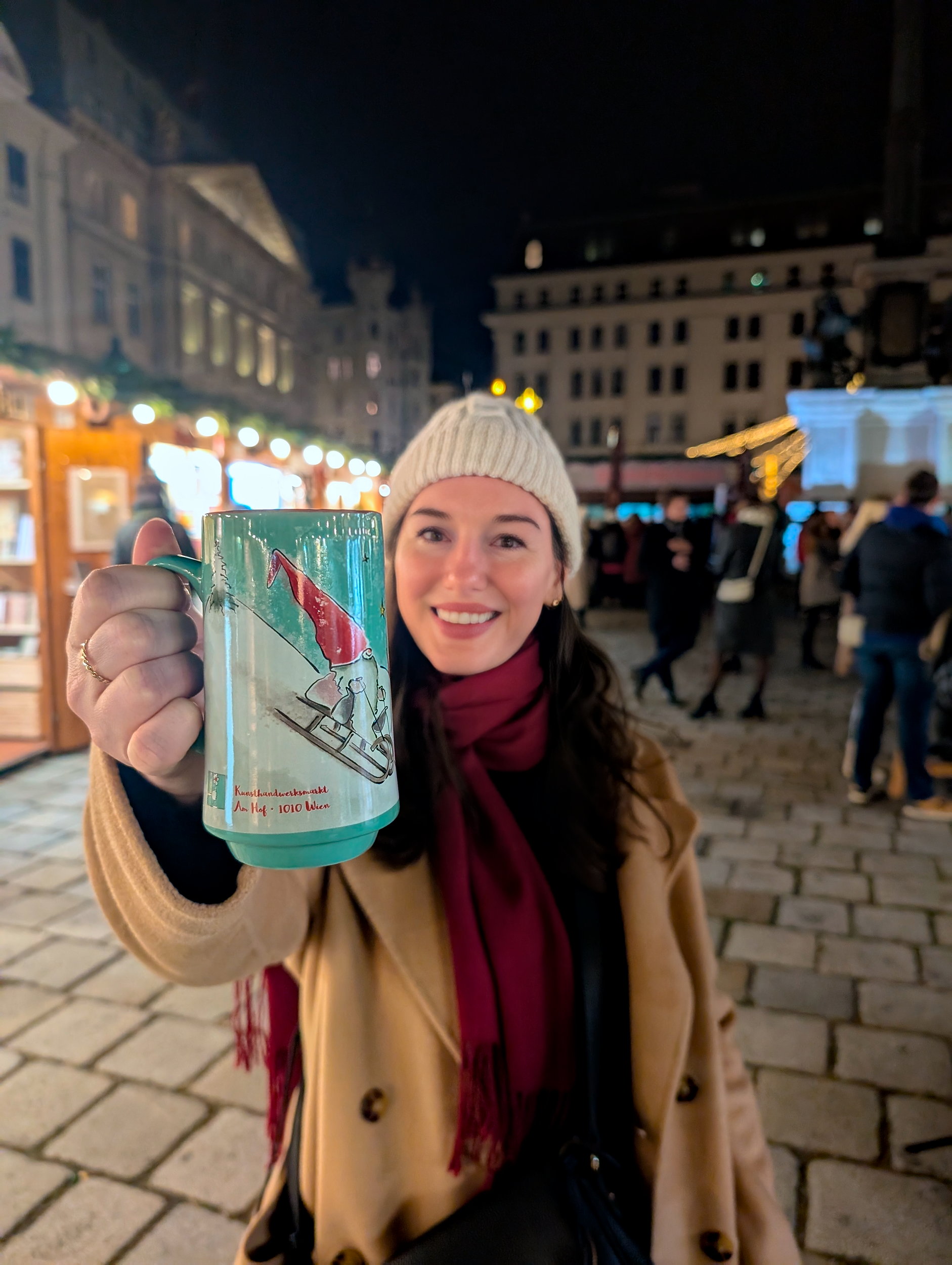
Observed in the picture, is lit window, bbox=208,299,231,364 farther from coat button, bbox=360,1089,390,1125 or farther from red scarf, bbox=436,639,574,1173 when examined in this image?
coat button, bbox=360,1089,390,1125

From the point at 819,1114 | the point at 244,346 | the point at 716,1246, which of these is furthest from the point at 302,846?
the point at 244,346

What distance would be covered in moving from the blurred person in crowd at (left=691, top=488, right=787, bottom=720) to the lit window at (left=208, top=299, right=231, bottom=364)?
3154 centimetres

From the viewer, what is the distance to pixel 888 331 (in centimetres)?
1040

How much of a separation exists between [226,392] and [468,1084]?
119 feet

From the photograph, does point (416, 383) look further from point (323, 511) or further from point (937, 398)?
point (323, 511)

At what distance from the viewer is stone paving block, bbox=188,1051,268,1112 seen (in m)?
2.44

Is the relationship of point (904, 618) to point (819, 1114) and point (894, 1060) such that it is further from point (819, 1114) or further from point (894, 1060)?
point (819, 1114)

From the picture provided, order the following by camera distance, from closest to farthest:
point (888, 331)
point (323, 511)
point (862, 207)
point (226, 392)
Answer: point (323, 511) → point (888, 331) → point (226, 392) → point (862, 207)

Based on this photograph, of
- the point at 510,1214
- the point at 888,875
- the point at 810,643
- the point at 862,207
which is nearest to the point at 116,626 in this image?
the point at 510,1214

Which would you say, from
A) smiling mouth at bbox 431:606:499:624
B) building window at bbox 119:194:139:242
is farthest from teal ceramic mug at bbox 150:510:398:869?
building window at bbox 119:194:139:242

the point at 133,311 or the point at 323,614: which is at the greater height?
the point at 133,311

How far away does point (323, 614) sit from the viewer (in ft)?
2.52

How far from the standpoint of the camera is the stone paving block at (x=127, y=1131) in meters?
2.18

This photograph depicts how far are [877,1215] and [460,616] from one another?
6.48 feet
